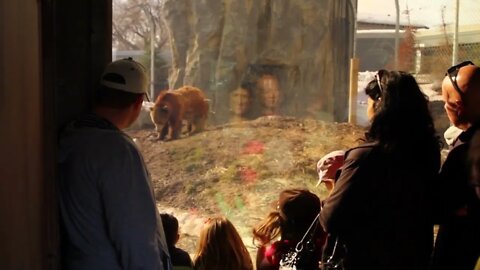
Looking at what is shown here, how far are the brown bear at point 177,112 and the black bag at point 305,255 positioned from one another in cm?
973

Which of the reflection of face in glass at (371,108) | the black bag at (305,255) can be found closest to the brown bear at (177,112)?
the black bag at (305,255)

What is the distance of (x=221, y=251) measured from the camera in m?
3.07

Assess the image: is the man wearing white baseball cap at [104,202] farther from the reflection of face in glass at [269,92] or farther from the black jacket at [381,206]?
the reflection of face in glass at [269,92]

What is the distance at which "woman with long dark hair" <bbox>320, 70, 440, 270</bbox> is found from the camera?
2.18 m

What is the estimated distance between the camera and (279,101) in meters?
14.4

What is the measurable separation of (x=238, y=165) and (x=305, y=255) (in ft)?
26.9

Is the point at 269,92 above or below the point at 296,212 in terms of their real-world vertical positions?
below

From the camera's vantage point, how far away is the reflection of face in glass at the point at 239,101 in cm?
1396

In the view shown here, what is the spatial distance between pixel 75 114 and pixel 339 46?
13.5 m

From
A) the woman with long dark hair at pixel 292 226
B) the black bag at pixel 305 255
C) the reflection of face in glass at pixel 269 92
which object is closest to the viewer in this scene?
the black bag at pixel 305 255

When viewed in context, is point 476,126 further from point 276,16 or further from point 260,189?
point 276,16

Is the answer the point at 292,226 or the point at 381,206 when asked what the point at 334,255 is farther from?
the point at 292,226

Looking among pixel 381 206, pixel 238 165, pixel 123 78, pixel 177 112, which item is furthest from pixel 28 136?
pixel 177 112

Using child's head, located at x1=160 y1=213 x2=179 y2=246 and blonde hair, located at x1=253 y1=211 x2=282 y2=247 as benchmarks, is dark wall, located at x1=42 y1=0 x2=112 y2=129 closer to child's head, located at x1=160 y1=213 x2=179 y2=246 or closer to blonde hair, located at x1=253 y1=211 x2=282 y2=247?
child's head, located at x1=160 y1=213 x2=179 y2=246
